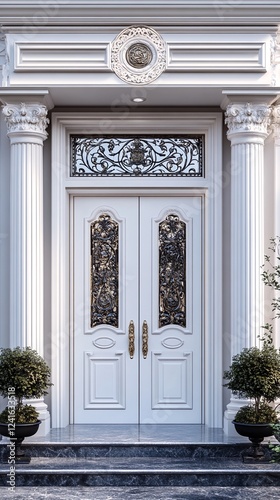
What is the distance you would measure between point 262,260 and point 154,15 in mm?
2332

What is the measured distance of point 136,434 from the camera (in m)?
7.51

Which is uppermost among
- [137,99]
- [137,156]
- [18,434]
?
[137,99]

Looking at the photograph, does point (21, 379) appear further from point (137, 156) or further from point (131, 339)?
point (137, 156)

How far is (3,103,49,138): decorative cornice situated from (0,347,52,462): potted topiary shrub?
77.2 inches

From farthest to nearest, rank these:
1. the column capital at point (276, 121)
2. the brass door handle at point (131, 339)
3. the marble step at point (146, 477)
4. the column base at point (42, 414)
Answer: the brass door handle at point (131, 339) < the column capital at point (276, 121) < the column base at point (42, 414) < the marble step at point (146, 477)

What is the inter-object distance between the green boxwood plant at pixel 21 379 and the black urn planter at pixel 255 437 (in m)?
1.64

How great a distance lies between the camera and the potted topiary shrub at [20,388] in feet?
22.2

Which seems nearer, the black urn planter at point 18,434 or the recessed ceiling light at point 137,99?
the black urn planter at point 18,434

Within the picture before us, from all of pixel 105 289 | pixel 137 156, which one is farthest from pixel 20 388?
pixel 137 156

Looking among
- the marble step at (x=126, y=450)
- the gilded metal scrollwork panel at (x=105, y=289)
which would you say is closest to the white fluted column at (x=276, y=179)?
the marble step at (x=126, y=450)

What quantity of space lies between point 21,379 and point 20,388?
0.24ft

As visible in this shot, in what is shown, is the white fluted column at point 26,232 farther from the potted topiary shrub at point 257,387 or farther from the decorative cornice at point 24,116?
the potted topiary shrub at point 257,387

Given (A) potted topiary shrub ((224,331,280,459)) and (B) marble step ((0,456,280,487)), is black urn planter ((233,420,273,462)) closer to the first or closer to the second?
(A) potted topiary shrub ((224,331,280,459))

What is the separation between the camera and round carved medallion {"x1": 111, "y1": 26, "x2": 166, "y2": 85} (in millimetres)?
7367
